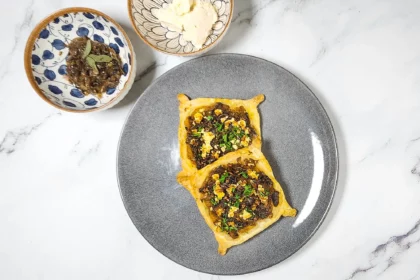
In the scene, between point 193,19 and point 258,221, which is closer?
point 258,221

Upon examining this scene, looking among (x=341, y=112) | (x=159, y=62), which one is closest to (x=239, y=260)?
(x=341, y=112)

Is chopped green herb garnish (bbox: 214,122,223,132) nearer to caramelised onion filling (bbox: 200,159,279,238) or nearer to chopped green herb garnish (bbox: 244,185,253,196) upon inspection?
caramelised onion filling (bbox: 200,159,279,238)

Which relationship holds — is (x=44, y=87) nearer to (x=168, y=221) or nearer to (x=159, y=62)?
(x=159, y=62)

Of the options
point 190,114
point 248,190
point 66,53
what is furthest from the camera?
point 66,53

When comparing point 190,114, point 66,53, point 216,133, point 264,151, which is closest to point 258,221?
point 264,151

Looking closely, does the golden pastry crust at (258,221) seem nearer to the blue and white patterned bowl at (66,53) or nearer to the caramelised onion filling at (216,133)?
the caramelised onion filling at (216,133)

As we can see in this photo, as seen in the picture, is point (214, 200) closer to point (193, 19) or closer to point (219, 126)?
point (219, 126)

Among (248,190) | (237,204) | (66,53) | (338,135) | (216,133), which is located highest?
(338,135)
